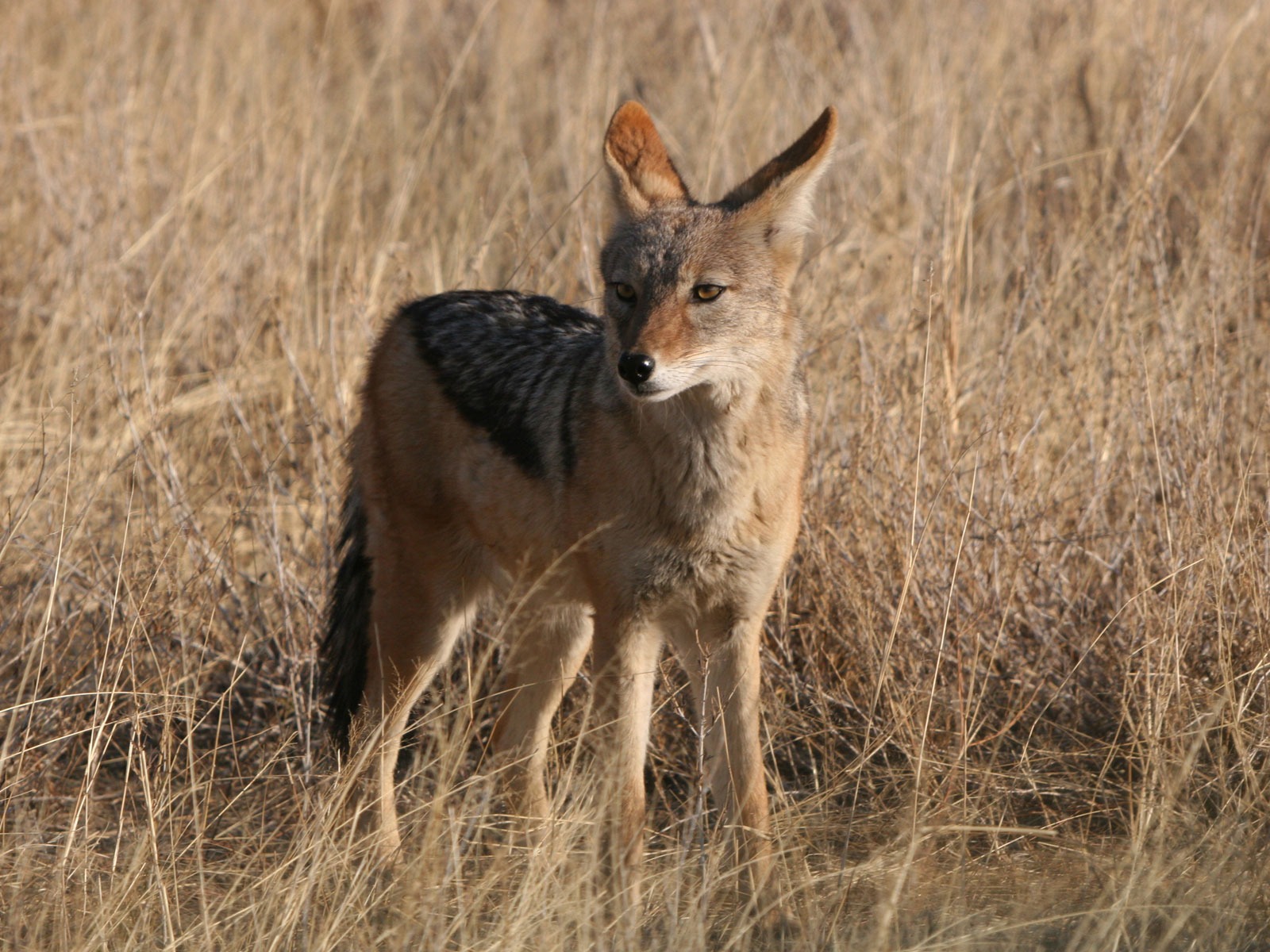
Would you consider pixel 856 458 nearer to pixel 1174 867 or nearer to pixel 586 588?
pixel 586 588

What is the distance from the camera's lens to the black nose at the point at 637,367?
120 inches

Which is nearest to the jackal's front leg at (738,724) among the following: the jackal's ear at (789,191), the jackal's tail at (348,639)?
the jackal's ear at (789,191)

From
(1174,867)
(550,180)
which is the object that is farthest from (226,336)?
(1174,867)

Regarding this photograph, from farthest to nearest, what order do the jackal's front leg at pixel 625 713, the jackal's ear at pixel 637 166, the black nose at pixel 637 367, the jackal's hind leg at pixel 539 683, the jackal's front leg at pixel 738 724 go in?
the jackal's hind leg at pixel 539 683 → the jackal's ear at pixel 637 166 → the jackal's front leg at pixel 738 724 → the jackal's front leg at pixel 625 713 → the black nose at pixel 637 367

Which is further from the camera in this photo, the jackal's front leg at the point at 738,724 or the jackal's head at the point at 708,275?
the jackal's front leg at the point at 738,724

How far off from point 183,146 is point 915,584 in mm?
4532

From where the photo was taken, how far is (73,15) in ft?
A: 26.6

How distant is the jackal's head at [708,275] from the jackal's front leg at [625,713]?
24.1 inches

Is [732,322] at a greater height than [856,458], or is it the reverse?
[732,322]

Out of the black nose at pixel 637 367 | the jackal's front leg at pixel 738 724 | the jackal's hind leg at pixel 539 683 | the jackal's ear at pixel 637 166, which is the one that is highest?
the jackal's ear at pixel 637 166

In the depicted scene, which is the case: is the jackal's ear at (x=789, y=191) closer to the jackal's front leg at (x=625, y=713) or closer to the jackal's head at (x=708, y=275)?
the jackal's head at (x=708, y=275)

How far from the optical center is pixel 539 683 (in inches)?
160

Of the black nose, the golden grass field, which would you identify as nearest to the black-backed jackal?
the black nose

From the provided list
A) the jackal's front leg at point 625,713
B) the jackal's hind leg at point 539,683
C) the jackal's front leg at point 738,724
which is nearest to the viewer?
the jackal's front leg at point 625,713
